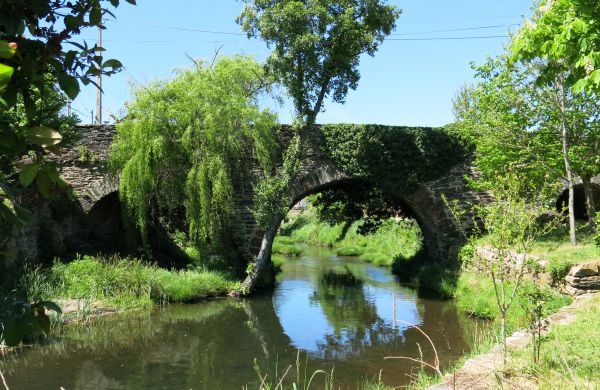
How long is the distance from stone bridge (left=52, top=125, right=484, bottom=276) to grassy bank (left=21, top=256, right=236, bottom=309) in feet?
5.48

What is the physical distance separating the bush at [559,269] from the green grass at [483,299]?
0.87 feet

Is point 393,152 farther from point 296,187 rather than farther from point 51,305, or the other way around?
point 51,305

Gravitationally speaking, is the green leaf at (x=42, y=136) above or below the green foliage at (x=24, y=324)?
above

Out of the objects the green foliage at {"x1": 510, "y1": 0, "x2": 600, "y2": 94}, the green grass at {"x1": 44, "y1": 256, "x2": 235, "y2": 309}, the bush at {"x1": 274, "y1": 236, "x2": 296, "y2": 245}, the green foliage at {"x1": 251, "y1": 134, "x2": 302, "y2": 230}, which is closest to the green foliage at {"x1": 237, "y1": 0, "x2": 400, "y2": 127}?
the green foliage at {"x1": 251, "y1": 134, "x2": 302, "y2": 230}

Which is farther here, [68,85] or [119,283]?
[119,283]

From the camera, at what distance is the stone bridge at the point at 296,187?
41.4 feet

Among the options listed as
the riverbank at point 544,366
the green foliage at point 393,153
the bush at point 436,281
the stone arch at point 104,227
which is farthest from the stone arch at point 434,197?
the riverbank at point 544,366

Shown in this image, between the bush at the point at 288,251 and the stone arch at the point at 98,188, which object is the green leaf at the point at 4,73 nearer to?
the stone arch at the point at 98,188

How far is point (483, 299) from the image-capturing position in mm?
10195

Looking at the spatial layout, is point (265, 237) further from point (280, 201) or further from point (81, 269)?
point (81, 269)

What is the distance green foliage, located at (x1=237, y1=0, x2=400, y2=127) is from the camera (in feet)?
37.4

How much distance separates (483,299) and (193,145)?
701 cm

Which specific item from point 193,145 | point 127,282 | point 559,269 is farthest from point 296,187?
point 559,269

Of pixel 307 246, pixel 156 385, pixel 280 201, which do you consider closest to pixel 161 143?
pixel 280 201
